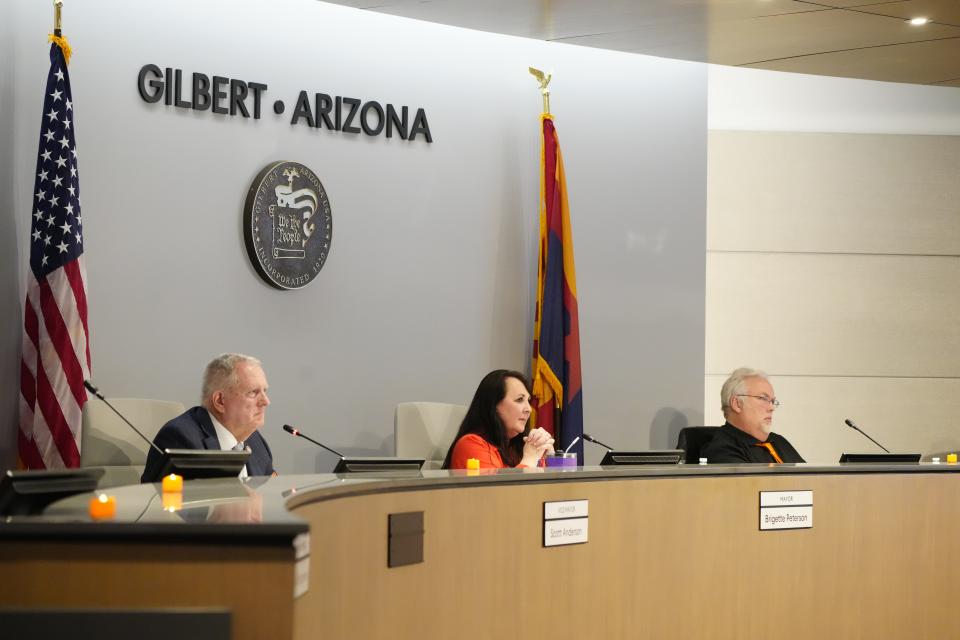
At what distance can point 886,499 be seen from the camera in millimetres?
3617

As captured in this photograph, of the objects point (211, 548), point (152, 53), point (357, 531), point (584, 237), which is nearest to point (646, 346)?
point (584, 237)

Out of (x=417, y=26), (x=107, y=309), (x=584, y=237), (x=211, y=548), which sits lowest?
(x=211, y=548)

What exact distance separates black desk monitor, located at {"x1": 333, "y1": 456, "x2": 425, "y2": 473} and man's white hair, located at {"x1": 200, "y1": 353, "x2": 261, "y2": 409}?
2.11 feet

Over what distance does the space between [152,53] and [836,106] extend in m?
3.88

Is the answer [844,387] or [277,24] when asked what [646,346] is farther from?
[277,24]

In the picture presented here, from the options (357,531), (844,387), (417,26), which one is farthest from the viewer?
(844,387)

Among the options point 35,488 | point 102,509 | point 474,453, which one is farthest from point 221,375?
point 102,509

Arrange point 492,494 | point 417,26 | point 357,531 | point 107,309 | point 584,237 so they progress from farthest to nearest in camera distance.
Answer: point 584,237
point 417,26
point 107,309
point 492,494
point 357,531

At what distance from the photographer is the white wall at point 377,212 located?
4820 millimetres

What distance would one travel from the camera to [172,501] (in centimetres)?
173

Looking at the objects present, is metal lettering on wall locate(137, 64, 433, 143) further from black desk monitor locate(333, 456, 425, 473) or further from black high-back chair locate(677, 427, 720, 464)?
black desk monitor locate(333, 456, 425, 473)

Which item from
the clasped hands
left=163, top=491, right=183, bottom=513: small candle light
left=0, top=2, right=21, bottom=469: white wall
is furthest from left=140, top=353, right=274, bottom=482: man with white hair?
left=163, top=491, right=183, bottom=513: small candle light

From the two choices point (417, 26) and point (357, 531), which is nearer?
point (357, 531)

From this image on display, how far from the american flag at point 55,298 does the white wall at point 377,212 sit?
226mm
